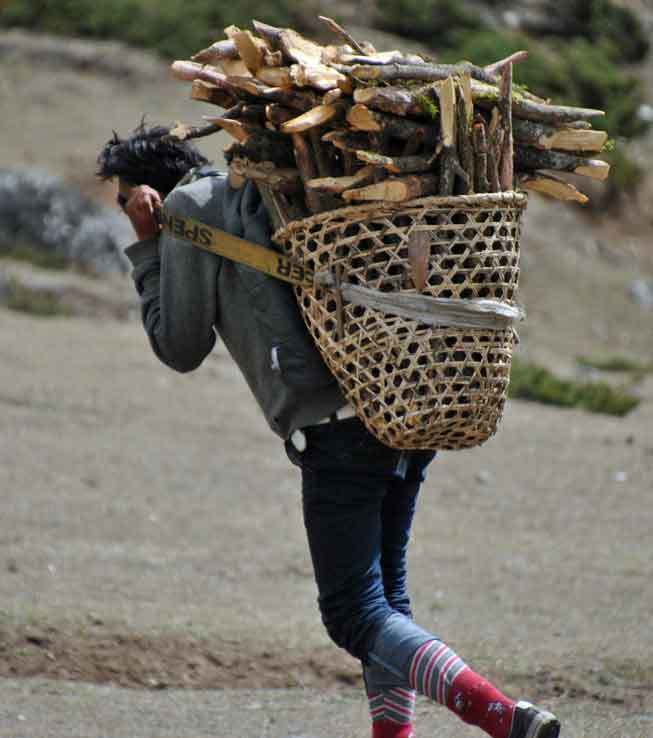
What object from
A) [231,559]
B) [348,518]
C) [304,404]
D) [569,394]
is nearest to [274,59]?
[304,404]

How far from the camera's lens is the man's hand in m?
3.29

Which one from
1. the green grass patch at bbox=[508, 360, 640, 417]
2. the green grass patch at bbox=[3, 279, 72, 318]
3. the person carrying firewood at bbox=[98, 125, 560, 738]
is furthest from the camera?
the green grass patch at bbox=[3, 279, 72, 318]

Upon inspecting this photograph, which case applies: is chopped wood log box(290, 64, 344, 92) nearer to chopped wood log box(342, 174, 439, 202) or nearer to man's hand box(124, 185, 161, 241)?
chopped wood log box(342, 174, 439, 202)

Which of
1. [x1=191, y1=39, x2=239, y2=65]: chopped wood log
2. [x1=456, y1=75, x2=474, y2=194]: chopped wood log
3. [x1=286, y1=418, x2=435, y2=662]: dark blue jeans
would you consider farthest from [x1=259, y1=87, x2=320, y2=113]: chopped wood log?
[x1=286, y1=418, x2=435, y2=662]: dark blue jeans

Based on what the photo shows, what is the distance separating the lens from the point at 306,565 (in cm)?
600

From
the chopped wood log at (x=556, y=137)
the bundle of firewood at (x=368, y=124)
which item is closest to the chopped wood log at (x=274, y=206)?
the bundle of firewood at (x=368, y=124)

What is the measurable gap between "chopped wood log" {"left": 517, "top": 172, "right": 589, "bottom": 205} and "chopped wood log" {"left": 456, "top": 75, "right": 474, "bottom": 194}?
10.3 inches

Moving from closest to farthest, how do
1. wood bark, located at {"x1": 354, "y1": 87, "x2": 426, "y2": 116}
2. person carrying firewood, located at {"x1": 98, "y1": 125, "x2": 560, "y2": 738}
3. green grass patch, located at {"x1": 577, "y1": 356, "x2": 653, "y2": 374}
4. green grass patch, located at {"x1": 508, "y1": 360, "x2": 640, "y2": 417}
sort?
wood bark, located at {"x1": 354, "y1": 87, "x2": 426, "y2": 116} → person carrying firewood, located at {"x1": 98, "y1": 125, "x2": 560, "y2": 738} → green grass patch, located at {"x1": 508, "y1": 360, "x2": 640, "y2": 417} → green grass patch, located at {"x1": 577, "y1": 356, "x2": 653, "y2": 374}

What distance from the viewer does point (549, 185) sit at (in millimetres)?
3314

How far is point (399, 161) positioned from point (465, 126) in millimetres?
165

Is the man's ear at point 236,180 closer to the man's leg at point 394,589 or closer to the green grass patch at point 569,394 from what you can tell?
the man's leg at point 394,589

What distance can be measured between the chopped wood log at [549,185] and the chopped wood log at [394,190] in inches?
14.6

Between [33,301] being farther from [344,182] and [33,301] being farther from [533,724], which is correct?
[533,724]

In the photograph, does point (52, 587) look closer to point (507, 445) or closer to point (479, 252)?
point (479, 252)
